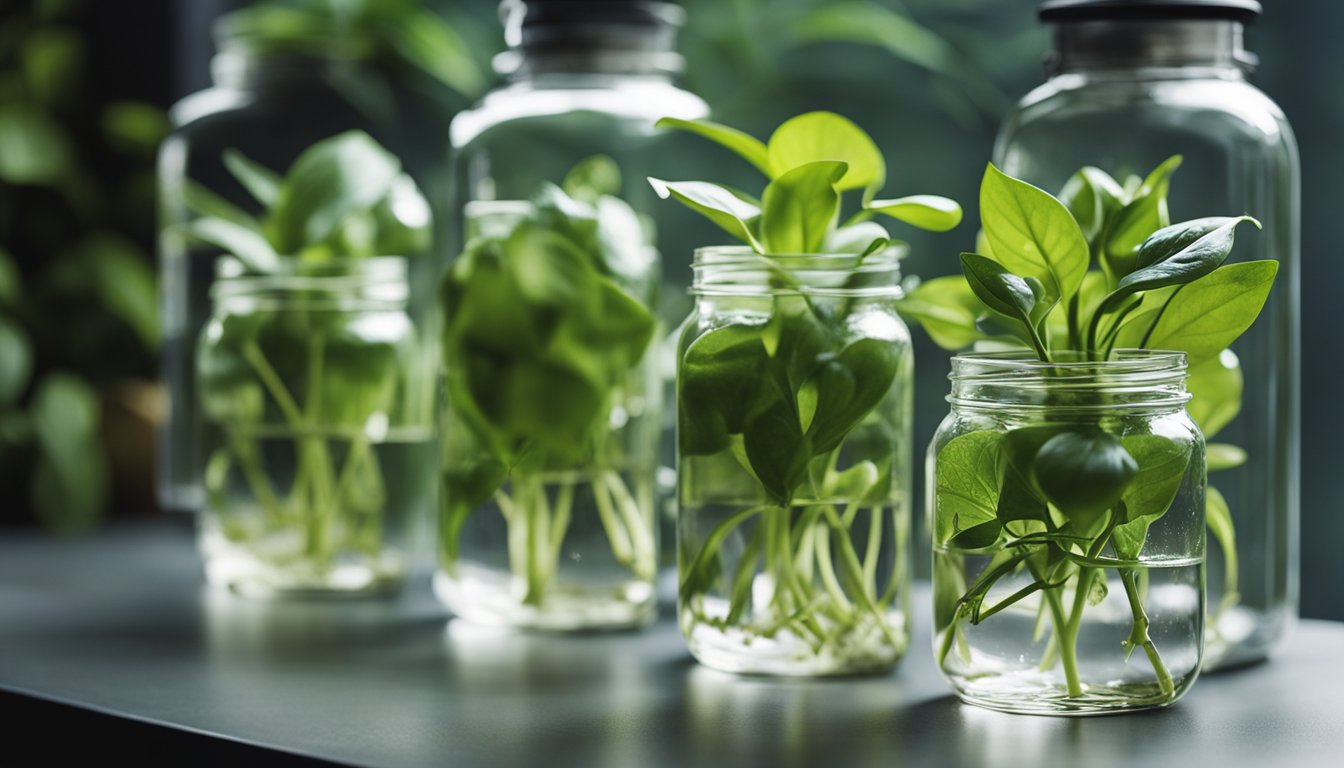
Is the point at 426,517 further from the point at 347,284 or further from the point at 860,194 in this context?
the point at 860,194

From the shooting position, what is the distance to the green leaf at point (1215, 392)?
0.79 metres

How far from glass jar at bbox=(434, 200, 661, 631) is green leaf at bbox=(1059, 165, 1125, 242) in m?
0.24

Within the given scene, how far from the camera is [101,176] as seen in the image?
164 centimetres

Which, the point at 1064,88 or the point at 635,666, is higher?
the point at 1064,88

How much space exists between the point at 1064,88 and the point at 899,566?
0.30 metres

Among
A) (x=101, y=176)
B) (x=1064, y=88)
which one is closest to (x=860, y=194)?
(x=1064, y=88)

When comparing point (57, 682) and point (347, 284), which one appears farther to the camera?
point (347, 284)

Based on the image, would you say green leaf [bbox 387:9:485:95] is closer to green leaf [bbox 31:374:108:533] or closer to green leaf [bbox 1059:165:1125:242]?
green leaf [bbox 31:374:108:533]

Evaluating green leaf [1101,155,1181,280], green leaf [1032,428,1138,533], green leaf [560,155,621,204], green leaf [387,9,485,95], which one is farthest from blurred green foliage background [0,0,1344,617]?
green leaf [1032,428,1138,533]

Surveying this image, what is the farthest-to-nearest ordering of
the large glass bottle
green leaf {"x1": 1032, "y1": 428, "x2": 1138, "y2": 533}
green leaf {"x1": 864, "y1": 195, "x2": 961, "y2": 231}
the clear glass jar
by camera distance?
the clear glass jar → the large glass bottle → green leaf {"x1": 864, "y1": 195, "x2": 961, "y2": 231} → green leaf {"x1": 1032, "y1": 428, "x2": 1138, "y2": 533}

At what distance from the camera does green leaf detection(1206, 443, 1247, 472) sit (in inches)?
31.6

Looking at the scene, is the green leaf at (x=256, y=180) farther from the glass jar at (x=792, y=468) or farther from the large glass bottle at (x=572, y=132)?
the glass jar at (x=792, y=468)

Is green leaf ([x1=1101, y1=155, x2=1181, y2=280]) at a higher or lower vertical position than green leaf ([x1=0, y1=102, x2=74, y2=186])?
lower

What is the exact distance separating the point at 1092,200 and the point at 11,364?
1.09 metres
